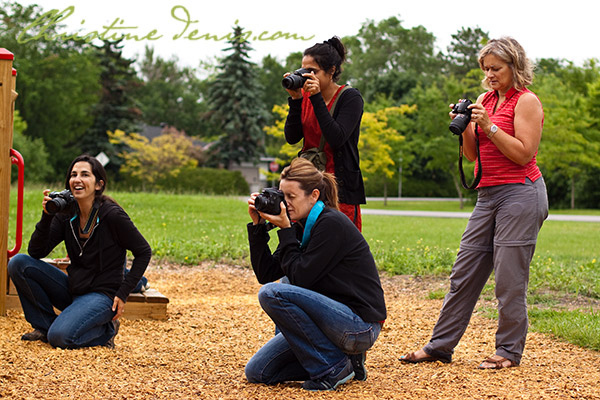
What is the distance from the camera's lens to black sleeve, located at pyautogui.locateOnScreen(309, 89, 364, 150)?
372cm

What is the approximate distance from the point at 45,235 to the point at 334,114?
209cm

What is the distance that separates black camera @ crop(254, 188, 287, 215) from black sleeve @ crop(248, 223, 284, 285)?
20 cm

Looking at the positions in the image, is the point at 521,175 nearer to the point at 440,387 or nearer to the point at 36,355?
the point at 440,387

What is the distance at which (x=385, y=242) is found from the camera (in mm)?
11141

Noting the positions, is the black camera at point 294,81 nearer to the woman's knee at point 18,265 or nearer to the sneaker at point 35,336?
the woman's knee at point 18,265

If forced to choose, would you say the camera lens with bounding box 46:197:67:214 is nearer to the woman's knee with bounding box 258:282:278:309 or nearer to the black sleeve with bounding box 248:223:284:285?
the black sleeve with bounding box 248:223:284:285

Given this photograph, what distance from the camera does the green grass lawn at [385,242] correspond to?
718cm

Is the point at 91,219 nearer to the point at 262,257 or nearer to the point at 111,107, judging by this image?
the point at 262,257

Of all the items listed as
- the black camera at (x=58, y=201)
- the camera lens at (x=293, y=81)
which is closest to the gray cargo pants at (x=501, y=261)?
the camera lens at (x=293, y=81)

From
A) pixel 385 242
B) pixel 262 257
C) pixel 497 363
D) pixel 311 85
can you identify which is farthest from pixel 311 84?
pixel 385 242

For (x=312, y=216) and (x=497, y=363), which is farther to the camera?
(x=497, y=363)

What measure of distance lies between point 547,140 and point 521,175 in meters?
23.8

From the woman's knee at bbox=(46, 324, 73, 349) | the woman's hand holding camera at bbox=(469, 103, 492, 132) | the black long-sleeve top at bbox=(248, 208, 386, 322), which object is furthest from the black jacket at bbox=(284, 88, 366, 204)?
the woman's knee at bbox=(46, 324, 73, 349)

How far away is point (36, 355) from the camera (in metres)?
4.01
